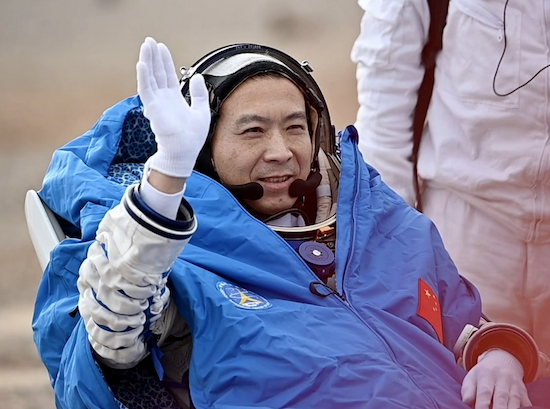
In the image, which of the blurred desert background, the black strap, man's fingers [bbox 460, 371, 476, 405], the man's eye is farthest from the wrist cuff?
the blurred desert background

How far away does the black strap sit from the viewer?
7.91 feet

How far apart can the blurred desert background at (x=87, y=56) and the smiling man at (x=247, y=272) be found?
1.90 m

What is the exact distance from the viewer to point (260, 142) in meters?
2.01

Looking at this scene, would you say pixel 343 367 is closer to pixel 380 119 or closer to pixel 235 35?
pixel 380 119

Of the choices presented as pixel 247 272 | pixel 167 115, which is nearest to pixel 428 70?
pixel 247 272

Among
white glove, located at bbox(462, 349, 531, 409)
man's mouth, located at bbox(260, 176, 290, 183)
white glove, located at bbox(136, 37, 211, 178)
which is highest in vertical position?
white glove, located at bbox(136, 37, 211, 178)

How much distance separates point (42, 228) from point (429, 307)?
0.86m

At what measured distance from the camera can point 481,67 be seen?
2.31m

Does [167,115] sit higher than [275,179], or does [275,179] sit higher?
[167,115]

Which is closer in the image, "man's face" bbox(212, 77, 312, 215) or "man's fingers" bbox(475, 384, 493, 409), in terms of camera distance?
"man's fingers" bbox(475, 384, 493, 409)

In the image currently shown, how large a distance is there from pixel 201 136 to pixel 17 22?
254 inches

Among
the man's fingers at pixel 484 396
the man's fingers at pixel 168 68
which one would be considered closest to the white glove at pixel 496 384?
the man's fingers at pixel 484 396

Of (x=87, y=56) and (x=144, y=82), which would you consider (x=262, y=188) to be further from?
(x=87, y=56)

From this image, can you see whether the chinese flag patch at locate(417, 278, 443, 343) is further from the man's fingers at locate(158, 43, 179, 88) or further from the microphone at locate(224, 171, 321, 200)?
the man's fingers at locate(158, 43, 179, 88)
